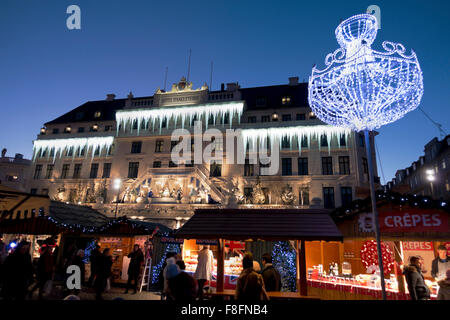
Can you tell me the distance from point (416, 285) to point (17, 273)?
37.1 ft

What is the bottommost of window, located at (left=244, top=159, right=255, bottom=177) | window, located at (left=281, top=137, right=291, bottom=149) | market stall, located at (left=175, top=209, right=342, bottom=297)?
market stall, located at (left=175, top=209, right=342, bottom=297)

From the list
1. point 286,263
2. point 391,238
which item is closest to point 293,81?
point 286,263

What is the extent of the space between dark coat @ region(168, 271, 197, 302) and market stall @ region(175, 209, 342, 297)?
14.1 ft

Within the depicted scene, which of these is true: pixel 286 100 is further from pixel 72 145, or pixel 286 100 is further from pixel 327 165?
pixel 72 145

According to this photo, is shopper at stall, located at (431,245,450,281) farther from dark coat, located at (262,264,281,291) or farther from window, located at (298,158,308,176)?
window, located at (298,158,308,176)

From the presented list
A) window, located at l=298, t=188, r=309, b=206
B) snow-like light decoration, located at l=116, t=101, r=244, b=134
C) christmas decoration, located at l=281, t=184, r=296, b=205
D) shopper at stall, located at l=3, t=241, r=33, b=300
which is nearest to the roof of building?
snow-like light decoration, located at l=116, t=101, r=244, b=134

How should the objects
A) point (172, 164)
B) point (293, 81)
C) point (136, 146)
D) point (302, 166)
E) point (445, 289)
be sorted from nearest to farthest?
point (445, 289), point (302, 166), point (172, 164), point (136, 146), point (293, 81)

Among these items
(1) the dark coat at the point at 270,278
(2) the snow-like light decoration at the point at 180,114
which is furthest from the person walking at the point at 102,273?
(2) the snow-like light decoration at the point at 180,114

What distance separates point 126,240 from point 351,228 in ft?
42.5

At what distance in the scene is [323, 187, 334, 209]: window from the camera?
1031 inches

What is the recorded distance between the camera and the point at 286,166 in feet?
92.4

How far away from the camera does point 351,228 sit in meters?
11.7

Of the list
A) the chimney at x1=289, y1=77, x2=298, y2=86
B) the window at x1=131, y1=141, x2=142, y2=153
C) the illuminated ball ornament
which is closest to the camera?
the illuminated ball ornament
